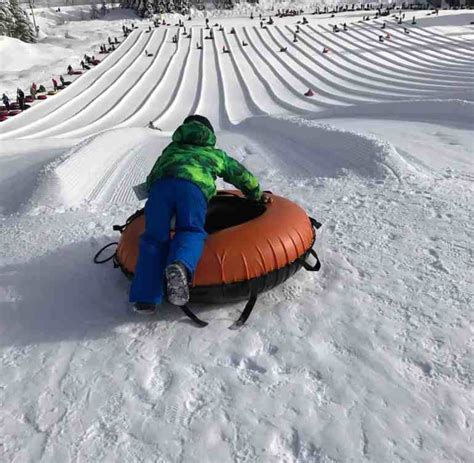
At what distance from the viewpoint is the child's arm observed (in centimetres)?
292

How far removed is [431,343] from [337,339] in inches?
18.4

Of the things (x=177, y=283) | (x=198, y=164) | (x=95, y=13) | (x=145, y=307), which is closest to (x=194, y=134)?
(x=198, y=164)

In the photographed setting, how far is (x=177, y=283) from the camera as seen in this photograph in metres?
2.38

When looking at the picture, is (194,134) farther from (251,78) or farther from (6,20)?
(6,20)

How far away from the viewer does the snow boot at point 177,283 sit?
238 cm

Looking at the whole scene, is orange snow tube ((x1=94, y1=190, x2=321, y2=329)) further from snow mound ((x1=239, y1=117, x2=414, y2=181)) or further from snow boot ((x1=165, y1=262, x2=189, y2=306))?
snow mound ((x1=239, y1=117, x2=414, y2=181))

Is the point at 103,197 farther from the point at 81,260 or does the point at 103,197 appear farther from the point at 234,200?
the point at 234,200

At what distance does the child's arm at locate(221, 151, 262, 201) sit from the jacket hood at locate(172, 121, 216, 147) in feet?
0.51

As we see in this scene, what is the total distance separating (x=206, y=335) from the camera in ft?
8.38

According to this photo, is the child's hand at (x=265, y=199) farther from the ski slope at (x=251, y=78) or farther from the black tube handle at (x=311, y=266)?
the ski slope at (x=251, y=78)

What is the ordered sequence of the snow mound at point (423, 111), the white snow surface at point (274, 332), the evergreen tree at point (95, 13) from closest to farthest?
the white snow surface at point (274, 332), the snow mound at point (423, 111), the evergreen tree at point (95, 13)

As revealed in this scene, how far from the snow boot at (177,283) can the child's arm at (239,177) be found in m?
0.78

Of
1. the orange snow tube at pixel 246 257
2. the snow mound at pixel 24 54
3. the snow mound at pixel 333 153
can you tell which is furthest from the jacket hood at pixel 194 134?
the snow mound at pixel 24 54

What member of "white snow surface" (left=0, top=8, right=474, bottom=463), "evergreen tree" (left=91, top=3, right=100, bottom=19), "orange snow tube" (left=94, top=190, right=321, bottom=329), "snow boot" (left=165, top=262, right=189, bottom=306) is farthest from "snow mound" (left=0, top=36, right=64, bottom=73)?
"snow boot" (left=165, top=262, right=189, bottom=306)
